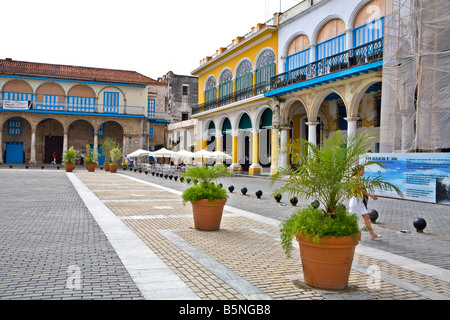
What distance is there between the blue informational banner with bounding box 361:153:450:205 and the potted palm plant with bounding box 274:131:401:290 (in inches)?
326

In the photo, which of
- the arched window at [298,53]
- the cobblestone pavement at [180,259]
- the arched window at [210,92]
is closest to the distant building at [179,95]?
the arched window at [210,92]

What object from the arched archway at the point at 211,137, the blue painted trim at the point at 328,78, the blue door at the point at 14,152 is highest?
the blue painted trim at the point at 328,78

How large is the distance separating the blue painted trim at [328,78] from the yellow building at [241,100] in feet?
7.31

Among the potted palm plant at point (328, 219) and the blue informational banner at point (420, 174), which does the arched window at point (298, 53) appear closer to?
the blue informational banner at point (420, 174)

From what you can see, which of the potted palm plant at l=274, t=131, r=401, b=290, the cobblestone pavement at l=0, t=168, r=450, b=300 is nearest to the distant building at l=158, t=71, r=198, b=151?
the cobblestone pavement at l=0, t=168, r=450, b=300

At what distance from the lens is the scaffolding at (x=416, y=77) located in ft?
43.7

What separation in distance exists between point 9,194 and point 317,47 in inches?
631

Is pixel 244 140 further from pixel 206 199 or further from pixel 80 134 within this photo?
pixel 206 199

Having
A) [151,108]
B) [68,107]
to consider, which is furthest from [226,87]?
[68,107]

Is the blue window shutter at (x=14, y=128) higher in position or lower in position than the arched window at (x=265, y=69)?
lower

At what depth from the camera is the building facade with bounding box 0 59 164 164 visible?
37625 millimetres

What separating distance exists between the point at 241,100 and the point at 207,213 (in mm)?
20612

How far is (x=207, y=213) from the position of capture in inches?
298
